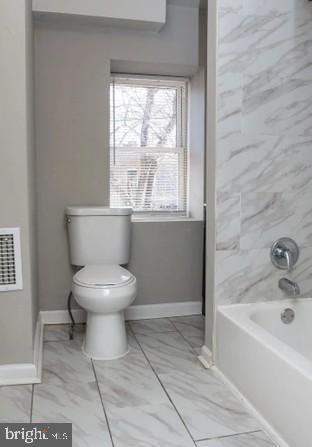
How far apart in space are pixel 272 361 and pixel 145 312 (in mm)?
1527

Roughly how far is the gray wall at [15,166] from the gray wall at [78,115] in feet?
2.60

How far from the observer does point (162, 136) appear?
3275mm

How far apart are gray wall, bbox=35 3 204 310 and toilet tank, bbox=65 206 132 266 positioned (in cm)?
18

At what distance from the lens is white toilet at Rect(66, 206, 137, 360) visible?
228 cm

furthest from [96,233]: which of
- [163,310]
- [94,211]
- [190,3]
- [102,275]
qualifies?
[190,3]

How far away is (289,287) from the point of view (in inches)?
86.7

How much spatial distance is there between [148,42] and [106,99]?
513 mm

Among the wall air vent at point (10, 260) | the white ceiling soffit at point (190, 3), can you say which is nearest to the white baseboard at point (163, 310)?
the wall air vent at point (10, 260)

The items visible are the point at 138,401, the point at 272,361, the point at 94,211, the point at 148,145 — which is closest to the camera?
the point at 272,361

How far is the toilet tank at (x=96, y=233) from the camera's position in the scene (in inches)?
106

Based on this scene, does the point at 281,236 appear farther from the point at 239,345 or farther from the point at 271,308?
the point at 239,345

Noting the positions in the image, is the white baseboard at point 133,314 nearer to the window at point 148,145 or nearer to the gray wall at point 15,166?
the gray wall at point 15,166

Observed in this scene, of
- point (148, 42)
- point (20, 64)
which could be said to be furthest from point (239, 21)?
point (20, 64)

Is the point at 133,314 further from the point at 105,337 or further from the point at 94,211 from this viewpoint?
the point at 94,211
